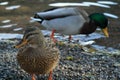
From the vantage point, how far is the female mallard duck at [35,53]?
481 centimetres

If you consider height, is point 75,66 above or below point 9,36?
above

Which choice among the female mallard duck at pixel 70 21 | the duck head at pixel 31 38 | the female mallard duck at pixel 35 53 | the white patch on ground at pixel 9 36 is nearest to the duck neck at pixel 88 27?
the female mallard duck at pixel 70 21

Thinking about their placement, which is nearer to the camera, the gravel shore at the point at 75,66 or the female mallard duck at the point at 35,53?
the female mallard duck at the point at 35,53

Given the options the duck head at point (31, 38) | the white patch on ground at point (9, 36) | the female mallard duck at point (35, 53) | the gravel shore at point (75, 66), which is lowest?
the white patch on ground at point (9, 36)

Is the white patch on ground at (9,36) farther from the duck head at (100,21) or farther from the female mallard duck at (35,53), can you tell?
the female mallard duck at (35,53)

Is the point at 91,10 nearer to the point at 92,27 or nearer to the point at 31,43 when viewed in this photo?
the point at 92,27

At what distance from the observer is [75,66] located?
6531 mm

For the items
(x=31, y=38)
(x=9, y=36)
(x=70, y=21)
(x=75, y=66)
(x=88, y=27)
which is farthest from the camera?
(x=9, y=36)

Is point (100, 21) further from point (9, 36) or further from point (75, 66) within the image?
point (75, 66)

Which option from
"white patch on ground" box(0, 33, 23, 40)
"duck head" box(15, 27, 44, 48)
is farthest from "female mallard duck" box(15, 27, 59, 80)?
"white patch on ground" box(0, 33, 23, 40)

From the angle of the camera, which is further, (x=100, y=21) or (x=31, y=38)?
(x=100, y=21)

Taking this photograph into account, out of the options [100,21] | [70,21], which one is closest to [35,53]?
[70,21]

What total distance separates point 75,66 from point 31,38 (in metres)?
1.89

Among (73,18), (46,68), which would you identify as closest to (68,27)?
(73,18)
